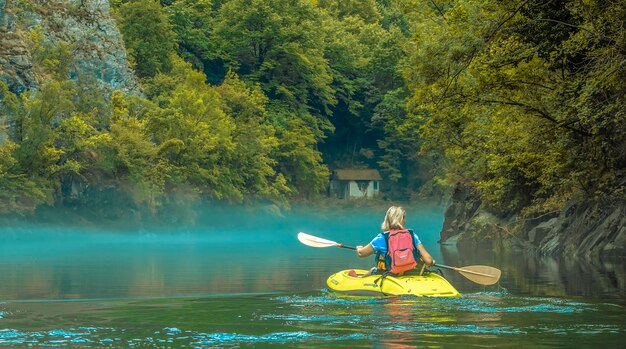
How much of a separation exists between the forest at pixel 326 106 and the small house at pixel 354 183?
1.09 m

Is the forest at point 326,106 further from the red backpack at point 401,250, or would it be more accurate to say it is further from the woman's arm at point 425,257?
the red backpack at point 401,250

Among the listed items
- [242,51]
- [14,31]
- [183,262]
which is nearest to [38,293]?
[183,262]

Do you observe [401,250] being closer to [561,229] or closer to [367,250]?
[367,250]

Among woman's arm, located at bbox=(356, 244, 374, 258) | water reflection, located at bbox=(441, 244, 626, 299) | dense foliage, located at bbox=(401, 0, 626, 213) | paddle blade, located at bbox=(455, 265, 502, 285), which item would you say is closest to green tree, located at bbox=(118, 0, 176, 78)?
water reflection, located at bbox=(441, 244, 626, 299)

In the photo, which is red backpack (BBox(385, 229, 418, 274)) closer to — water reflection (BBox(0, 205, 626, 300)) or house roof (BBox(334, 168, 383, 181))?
water reflection (BBox(0, 205, 626, 300))

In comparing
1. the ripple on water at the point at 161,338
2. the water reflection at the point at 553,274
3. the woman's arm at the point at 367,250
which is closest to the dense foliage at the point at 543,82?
the water reflection at the point at 553,274

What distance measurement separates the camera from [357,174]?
3526 inches

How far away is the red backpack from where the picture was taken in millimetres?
20078

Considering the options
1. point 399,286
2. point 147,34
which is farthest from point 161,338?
point 147,34

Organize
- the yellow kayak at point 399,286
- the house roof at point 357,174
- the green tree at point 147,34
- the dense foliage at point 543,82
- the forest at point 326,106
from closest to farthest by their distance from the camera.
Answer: the yellow kayak at point 399,286
the dense foliage at point 543,82
the forest at point 326,106
the green tree at point 147,34
the house roof at point 357,174

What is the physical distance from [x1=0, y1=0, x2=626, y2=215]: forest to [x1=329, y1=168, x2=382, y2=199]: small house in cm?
109

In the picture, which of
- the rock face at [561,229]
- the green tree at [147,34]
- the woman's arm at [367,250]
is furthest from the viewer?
the green tree at [147,34]

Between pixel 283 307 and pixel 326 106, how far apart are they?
66.0 m

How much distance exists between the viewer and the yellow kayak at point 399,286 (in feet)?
64.2
